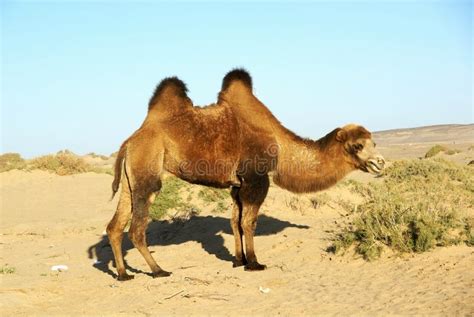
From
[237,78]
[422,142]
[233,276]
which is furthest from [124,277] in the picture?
[422,142]

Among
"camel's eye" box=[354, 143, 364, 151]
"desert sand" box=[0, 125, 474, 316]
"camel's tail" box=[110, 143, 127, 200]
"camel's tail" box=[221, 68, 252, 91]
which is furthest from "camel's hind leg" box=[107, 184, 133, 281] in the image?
"camel's eye" box=[354, 143, 364, 151]

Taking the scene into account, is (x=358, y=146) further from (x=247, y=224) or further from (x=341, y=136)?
(x=247, y=224)

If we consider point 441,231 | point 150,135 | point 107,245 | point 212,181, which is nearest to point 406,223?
point 441,231

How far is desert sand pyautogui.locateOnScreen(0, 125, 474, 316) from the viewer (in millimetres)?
6395

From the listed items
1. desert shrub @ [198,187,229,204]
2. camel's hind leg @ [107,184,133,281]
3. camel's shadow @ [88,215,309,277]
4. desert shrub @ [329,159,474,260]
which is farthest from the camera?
desert shrub @ [198,187,229,204]

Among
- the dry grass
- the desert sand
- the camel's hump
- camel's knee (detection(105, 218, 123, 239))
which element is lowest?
the desert sand

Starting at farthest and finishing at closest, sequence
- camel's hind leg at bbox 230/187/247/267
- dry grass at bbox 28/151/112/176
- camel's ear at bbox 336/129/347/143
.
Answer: dry grass at bbox 28/151/112/176, camel's hind leg at bbox 230/187/247/267, camel's ear at bbox 336/129/347/143

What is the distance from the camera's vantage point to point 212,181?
28.7 ft

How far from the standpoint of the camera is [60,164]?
2400 cm

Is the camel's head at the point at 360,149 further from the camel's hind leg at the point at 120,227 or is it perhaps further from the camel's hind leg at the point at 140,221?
the camel's hind leg at the point at 120,227

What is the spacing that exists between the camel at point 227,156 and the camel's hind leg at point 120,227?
2 centimetres

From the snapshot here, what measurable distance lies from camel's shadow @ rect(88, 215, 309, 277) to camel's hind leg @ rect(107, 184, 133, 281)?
121cm

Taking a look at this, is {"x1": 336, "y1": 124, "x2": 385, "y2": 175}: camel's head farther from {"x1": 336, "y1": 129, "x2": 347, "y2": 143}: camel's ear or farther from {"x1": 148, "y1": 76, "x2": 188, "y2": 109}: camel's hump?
{"x1": 148, "y1": 76, "x2": 188, "y2": 109}: camel's hump

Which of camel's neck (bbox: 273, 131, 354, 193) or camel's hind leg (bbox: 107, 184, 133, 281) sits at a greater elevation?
camel's neck (bbox: 273, 131, 354, 193)
